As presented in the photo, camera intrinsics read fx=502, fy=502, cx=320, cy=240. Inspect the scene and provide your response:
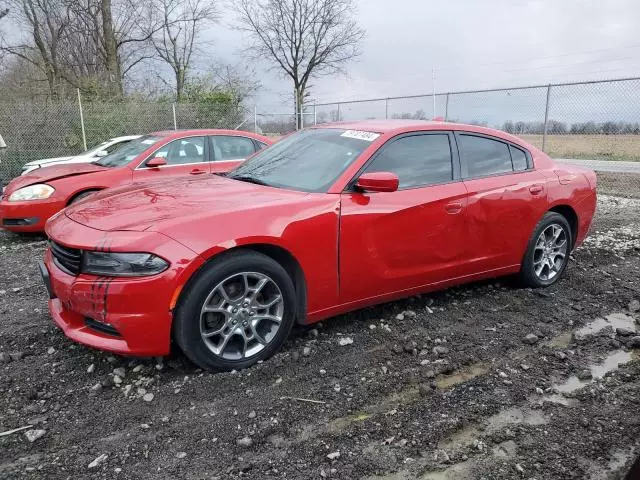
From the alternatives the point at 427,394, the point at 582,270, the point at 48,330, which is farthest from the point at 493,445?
the point at 582,270

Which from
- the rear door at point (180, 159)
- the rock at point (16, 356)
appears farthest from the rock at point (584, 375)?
the rear door at point (180, 159)

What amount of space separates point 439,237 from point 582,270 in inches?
92.6

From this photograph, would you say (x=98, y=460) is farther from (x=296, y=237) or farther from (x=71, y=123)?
(x=71, y=123)

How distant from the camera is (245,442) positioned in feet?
7.82

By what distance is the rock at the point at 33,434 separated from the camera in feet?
7.95

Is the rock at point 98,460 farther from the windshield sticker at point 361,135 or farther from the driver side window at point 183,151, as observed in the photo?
the driver side window at point 183,151

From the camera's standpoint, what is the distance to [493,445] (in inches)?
95.0

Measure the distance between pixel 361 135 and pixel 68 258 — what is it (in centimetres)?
215

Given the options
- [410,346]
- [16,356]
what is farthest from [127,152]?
[410,346]

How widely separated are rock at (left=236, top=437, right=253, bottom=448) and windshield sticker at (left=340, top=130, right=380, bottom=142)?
2.21 metres

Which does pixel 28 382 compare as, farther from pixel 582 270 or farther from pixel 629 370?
pixel 582 270

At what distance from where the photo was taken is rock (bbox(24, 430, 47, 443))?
242 centimetres

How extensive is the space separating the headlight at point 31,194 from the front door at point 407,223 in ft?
15.6

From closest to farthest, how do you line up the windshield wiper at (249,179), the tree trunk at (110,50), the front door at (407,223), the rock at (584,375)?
the rock at (584,375), the front door at (407,223), the windshield wiper at (249,179), the tree trunk at (110,50)
